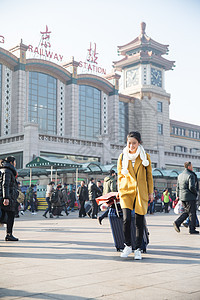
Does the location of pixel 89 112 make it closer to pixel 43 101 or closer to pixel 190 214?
pixel 43 101

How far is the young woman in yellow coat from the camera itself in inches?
221

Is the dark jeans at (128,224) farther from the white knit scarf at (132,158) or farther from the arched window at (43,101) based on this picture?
the arched window at (43,101)

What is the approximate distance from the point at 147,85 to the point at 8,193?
62716 millimetres

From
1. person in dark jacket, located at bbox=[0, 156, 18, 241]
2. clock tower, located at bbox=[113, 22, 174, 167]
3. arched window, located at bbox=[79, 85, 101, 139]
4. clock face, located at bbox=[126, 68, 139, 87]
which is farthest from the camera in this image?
clock face, located at bbox=[126, 68, 139, 87]

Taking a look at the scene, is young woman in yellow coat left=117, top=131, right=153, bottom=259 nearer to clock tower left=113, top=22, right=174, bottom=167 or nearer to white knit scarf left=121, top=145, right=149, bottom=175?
white knit scarf left=121, top=145, right=149, bottom=175

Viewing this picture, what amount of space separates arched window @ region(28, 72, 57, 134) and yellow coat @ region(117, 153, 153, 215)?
4587 centimetres

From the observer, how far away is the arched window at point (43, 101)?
50906 mm

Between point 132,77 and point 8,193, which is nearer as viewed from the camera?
point 8,193

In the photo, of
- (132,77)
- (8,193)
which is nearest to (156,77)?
(132,77)

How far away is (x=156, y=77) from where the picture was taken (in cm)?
7131

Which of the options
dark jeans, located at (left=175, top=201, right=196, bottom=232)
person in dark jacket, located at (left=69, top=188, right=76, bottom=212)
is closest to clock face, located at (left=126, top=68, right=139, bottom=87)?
person in dark jacket, located at (left=69, top=188, right=76, bottom=212)

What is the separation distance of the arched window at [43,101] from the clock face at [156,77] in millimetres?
23362

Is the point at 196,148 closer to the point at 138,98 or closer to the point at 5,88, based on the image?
the point at 138,98

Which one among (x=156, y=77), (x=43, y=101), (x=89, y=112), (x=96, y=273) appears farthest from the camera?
(x=156, y=77)
